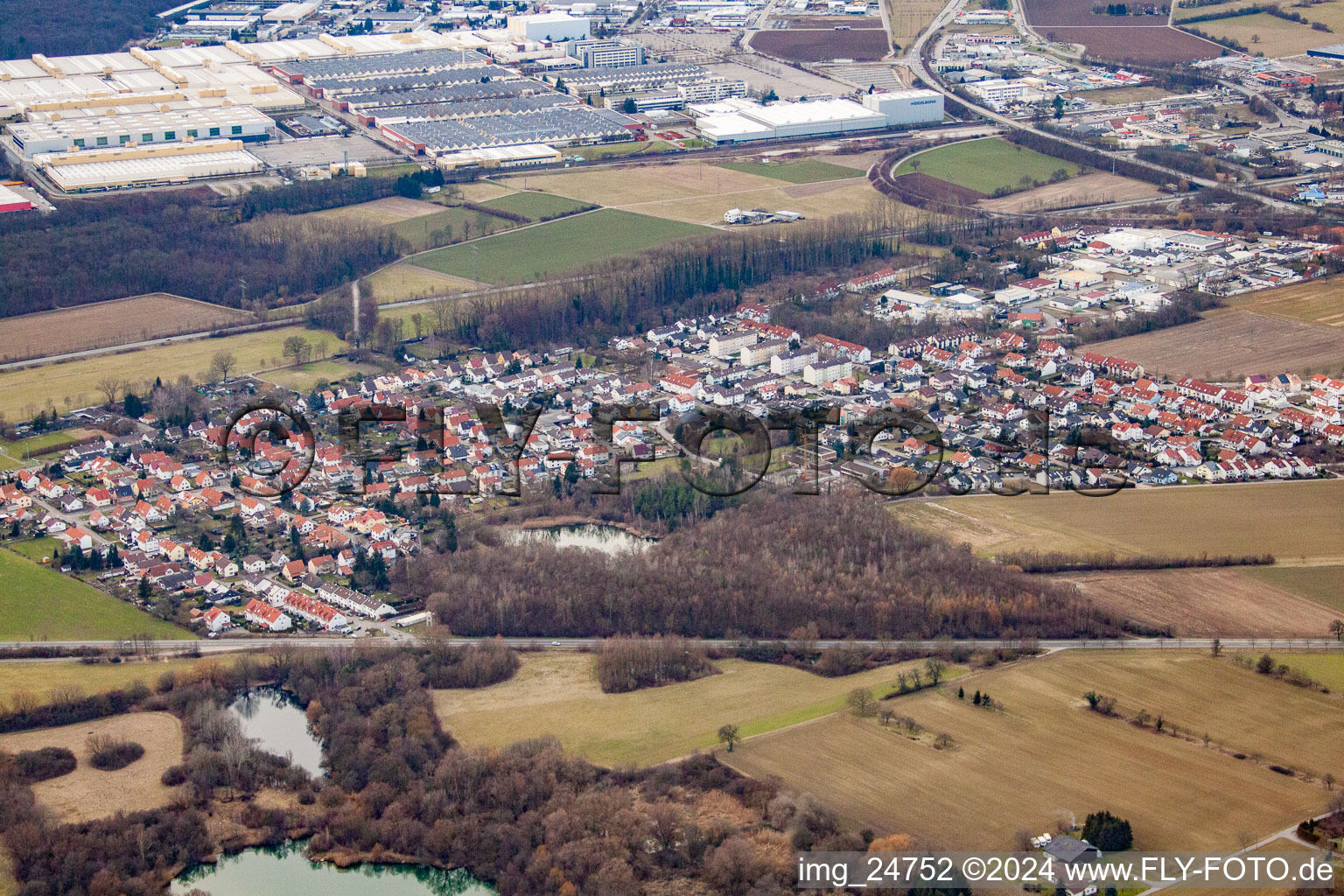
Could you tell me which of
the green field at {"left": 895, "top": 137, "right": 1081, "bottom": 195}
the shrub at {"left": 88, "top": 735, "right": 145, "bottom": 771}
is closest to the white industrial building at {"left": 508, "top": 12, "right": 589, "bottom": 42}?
the green field at {"left": 895, "top": 137, "right": 1081, "bottom": 195}

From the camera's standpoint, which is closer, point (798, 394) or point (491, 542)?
point (491, 542)

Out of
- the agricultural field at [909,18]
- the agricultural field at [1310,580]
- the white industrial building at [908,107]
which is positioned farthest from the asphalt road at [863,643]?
the agricultural field at [909,18]

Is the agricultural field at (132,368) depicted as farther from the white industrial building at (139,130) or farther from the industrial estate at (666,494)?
the white industrial building at (139,130)

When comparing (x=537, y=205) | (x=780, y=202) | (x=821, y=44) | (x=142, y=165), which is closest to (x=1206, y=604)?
(x=780, y=202)

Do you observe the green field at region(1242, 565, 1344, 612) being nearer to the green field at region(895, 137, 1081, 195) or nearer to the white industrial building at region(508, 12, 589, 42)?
the green field at region(895, 137, 1081, 195)

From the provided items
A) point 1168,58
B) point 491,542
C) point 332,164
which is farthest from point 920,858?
point 1168,58

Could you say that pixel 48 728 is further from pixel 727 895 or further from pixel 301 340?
pixel 301 340
